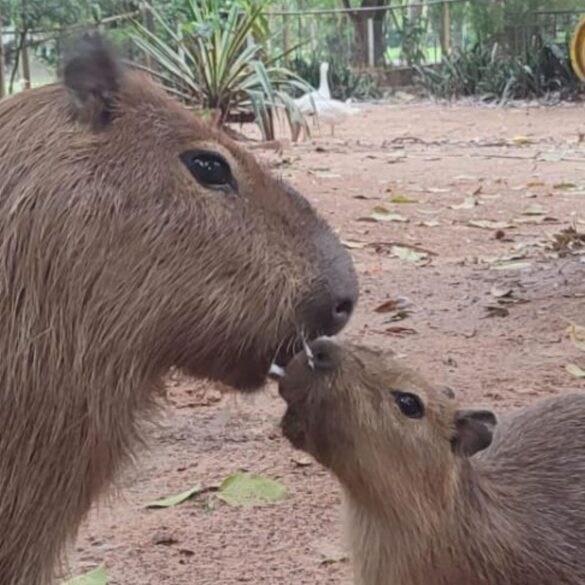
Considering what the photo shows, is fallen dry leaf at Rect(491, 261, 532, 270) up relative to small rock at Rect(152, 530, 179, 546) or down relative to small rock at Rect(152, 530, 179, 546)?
down

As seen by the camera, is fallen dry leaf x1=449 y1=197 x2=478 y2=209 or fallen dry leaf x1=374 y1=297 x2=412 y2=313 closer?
fallen dry leaf x1=374 y1=297 x2=412 y2=313

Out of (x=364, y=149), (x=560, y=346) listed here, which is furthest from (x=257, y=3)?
(x=560, y=346)

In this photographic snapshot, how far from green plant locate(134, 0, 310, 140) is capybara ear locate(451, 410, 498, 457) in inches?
332

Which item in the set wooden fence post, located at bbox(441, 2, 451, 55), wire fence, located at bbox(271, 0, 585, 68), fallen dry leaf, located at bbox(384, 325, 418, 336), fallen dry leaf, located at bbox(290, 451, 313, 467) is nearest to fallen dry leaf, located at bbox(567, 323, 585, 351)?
fallen dry leaf, located at bbox(384, 325, 418, 336)

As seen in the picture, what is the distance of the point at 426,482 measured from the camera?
8.04 ft

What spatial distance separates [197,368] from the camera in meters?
1.71

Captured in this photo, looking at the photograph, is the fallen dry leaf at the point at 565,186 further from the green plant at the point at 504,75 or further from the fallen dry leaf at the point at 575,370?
the green plant at the point at 504,75

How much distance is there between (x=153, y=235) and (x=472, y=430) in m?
1.03

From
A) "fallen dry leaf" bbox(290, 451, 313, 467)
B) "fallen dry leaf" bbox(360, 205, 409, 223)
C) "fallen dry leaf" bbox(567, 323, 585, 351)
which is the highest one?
"fallen dry leaf" bbox(290, 451, 313, 467)

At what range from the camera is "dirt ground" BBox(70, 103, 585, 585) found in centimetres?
278

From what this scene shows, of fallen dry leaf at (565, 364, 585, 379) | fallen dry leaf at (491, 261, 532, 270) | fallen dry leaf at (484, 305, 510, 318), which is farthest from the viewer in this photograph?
fallen dry leaf at (491, 261, 532, 270)

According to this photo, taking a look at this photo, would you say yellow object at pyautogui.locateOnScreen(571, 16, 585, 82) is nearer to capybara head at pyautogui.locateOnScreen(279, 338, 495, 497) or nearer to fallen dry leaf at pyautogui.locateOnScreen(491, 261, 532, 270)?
fallen dry leaf at pyautogui.locateOnScreen(491, 261, 532, 270)

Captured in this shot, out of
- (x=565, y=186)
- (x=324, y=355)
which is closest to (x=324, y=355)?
(x=324, y=355)

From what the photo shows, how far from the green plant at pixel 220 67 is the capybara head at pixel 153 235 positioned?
9.08 metres
